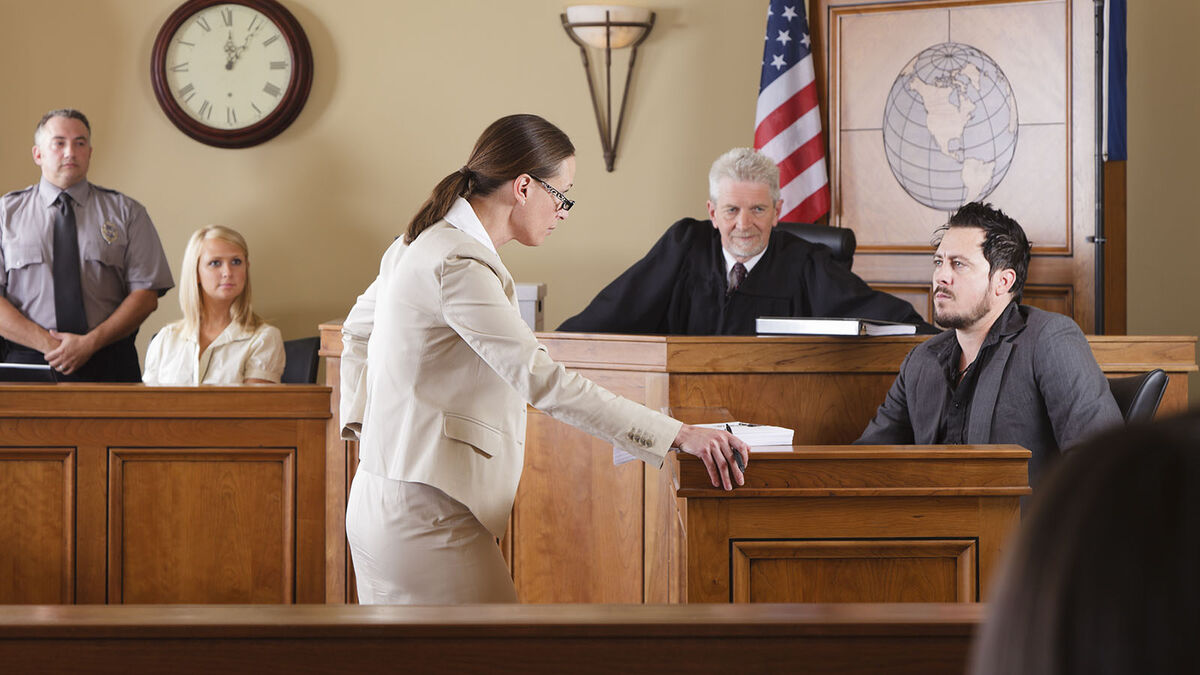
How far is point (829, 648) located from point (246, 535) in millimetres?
2633

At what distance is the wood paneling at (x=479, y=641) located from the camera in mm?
1226

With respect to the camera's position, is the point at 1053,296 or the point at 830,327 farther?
the point at 1053,296

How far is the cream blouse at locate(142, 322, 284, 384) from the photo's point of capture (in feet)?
13.8

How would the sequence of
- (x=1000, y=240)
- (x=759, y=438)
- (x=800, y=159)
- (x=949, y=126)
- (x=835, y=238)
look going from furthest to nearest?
1. (x=800, y=159)
2. (x=949, y=126)
3. (x=835, y=238)
4. (x=1000, y=240)
5. (x=759, y=438)

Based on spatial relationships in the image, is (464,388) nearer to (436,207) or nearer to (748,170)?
(436,207)

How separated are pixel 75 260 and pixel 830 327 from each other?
9.83ft

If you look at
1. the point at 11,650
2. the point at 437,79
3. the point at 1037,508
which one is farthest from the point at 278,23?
the point at 1037,508

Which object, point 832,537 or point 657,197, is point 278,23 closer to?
point 657,197

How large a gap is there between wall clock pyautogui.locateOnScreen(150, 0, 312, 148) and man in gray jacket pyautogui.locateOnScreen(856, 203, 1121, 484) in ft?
11.4

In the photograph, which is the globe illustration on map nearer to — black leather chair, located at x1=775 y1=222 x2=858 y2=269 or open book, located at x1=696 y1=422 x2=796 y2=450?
black leather chair, located at x1=775 y1=222 x2=858 y2=269

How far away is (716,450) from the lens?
1960 millimetres

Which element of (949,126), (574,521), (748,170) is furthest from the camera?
(949,126)

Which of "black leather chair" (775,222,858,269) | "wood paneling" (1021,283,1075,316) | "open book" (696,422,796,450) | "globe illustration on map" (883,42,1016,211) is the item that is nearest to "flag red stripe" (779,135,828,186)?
"globe illustration on map" (883,42,1016,211)

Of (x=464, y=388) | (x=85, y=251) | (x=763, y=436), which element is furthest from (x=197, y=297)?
(x=763, y=436)
